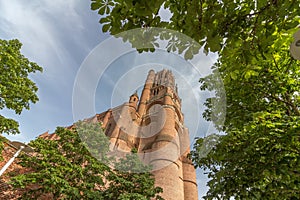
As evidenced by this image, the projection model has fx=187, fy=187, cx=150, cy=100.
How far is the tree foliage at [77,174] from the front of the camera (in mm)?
9312

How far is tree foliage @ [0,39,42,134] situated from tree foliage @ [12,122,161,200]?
8.07ft

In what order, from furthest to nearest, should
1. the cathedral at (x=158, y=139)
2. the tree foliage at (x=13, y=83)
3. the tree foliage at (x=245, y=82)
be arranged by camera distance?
1. the cathedral at (x=158, y=139)
2. the tree foliage at (x=13, y=83)
3. the tree foliage at (x=245, y=82)

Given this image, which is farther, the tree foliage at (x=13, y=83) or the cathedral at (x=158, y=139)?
the cathedral at (x=158, y=139)

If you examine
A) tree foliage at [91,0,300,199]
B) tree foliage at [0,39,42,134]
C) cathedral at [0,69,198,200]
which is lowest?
tree foliage at [91,0,300,199]

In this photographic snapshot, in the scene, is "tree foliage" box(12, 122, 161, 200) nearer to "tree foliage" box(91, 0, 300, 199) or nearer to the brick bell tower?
"tree foliage" box(91, 0, 300, 199)

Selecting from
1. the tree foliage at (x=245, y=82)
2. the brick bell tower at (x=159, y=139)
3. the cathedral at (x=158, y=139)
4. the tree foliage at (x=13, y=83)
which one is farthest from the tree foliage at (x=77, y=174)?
the brick bell tower at (x=159, y=139)

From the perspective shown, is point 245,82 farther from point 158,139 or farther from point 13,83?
point 158,139

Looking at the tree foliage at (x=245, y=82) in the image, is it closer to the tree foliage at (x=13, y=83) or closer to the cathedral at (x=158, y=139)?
the tree foliage at (x=13, y=83)

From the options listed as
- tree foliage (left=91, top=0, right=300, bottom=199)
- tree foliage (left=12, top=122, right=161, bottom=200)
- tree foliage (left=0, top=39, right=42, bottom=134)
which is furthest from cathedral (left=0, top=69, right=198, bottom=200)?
tree foliage (left=91, top=0, right=300, bottom=199)

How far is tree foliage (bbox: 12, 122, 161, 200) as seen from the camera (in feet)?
30.6

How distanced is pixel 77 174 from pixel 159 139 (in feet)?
51.6

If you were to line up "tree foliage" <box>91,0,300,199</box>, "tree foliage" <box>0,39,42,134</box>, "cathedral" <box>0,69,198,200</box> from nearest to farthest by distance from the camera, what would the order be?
"tree foliage" <box>91,0,300,199</box> → "tree foliage" <box>0,39,42,134</box> → "cathedral" <box>0,69,198,200</box>

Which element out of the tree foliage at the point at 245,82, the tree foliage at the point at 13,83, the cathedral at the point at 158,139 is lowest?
the tree foliage at the point at 245,82

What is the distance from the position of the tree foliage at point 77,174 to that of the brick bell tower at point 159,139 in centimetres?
808
